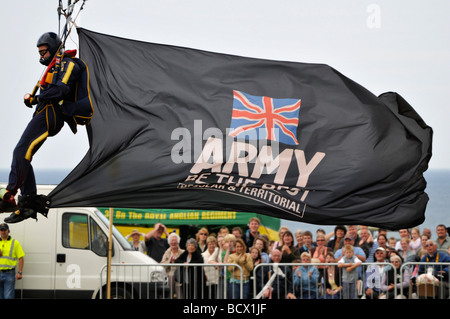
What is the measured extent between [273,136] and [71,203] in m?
2.35

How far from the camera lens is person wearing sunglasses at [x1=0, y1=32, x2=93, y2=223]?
8.87 meters

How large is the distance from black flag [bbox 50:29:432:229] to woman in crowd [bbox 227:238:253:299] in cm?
398

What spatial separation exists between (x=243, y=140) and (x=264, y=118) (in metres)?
0.36

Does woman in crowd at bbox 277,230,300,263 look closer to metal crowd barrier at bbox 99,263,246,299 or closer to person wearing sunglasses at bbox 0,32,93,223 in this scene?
metal crowd barrier at bbox 99,263,246,299

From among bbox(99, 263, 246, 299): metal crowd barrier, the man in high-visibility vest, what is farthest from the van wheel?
the man in high-visibility vest

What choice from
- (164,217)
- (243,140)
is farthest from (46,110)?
(164,217)

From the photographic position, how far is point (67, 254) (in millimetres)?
15180

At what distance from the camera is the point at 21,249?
14875 millimetres

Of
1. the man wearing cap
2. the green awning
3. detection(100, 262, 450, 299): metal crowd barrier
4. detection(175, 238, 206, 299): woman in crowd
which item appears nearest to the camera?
detection(100, 262, 450, 299): metal crowd barrier

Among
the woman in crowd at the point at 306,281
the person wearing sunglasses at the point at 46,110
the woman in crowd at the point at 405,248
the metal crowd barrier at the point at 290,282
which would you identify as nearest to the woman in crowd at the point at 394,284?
the metal crowd barrier at the point at 290,282

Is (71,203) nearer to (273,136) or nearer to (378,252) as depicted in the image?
(273,136)

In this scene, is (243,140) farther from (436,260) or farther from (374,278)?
(436,260)

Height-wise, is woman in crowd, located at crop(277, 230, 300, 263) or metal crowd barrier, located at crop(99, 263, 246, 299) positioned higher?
woman in crowd, located at crop(277, 230, 300, 263)
